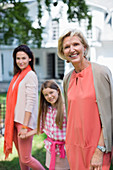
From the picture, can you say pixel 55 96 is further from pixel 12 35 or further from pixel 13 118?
pixel 12 35

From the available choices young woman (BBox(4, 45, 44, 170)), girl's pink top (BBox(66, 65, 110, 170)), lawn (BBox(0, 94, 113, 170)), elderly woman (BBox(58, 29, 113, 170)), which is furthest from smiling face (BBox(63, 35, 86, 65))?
lawn (BBox(0, 94, 113, 170))

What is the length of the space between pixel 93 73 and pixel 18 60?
1137 millimetres

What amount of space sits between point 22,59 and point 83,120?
3.82 feet

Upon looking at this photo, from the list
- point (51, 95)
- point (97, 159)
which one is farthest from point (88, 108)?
point (51, 95)

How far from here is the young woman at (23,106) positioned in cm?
228

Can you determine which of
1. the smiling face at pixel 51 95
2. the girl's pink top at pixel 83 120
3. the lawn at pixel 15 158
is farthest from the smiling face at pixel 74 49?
Answer: the lawn at pixel 15 158

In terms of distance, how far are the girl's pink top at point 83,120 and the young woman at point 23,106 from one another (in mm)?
779

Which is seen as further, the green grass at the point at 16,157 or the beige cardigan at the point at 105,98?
the green grass at the point at 16,157

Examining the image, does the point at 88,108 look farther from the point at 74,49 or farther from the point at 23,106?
the point at 23,106

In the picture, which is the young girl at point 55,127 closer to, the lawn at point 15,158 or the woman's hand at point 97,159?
the woman's hand at point 97,159

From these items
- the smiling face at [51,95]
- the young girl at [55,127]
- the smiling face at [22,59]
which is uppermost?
the smiling face at [22,59]

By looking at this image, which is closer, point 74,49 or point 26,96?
point 74,49

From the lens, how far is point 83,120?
150cm

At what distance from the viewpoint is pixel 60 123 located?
86.6 inches
